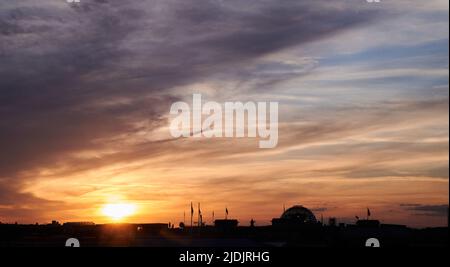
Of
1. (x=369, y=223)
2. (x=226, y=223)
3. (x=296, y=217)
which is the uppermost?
(x=296, y=217)

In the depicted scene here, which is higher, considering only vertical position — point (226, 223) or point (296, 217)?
point (296, 217)

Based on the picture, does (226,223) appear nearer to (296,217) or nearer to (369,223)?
(296,217)

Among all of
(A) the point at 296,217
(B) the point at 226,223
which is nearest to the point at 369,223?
(A) the point at 296,217

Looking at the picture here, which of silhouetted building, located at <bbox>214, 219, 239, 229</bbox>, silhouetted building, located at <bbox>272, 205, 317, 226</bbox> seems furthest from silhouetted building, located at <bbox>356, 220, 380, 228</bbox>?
silhouetted building, located at <bbox>214, 219, 239, 229</bbox>

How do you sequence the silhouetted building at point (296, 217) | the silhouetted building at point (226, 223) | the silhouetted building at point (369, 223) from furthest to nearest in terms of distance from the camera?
the silhouetted building at point (226, 223) < the silhouetted building at point (296, 217) < the silhouetted building at point (369, 223)

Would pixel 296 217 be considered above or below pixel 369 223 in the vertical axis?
above

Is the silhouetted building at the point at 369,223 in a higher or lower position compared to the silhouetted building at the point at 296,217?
lower

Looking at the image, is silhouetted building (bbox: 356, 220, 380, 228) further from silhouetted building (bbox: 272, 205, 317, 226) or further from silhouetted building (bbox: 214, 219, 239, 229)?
silhouetted building (bbox: 214, 219, 239, 229)

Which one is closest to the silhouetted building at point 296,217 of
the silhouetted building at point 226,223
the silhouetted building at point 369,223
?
the silhouetted building at point 226,223

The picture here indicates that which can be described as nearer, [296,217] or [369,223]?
[369,223]

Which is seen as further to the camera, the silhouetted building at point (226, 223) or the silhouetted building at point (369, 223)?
the silhouetted building at point (226, 223)

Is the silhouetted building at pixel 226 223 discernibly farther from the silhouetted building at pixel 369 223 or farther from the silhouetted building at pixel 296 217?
the silhouetted building at pixel 369 223
